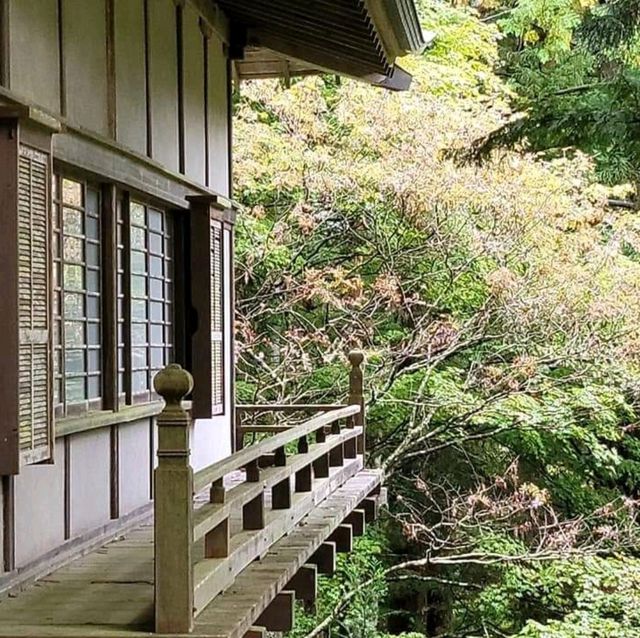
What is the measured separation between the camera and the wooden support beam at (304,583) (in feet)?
20.5

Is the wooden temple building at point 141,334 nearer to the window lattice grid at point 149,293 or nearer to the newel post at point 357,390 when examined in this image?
the window lattice grid at point 149,293

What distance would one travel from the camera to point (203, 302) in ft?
25.3

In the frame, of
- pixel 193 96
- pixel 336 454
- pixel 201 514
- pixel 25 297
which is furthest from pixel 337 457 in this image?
pixel 201 514

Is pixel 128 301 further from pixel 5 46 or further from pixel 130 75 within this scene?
pixel 5 46

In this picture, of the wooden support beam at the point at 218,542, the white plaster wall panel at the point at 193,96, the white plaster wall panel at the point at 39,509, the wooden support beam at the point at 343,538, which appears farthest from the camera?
the wooden support beam at the point at 343,538

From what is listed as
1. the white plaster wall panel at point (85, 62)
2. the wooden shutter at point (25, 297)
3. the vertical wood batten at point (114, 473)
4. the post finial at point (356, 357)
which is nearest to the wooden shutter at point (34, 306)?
the wooden shutter at point (25, 297)

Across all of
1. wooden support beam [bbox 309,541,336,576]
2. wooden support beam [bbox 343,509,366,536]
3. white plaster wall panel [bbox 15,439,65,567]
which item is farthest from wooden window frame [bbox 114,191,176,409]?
wooden support beam [bbox 343,509,366,536]

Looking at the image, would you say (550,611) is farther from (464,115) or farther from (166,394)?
(166,394)

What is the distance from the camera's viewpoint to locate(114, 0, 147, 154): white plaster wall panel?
6.12 meters

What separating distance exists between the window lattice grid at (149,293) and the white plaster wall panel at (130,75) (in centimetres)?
47

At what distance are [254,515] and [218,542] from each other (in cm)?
84

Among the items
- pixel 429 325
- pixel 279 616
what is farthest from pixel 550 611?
pixel 279 616

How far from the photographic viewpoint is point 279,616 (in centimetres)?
538

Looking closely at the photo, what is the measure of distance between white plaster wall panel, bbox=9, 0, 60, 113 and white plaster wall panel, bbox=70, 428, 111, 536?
5.57 feet
